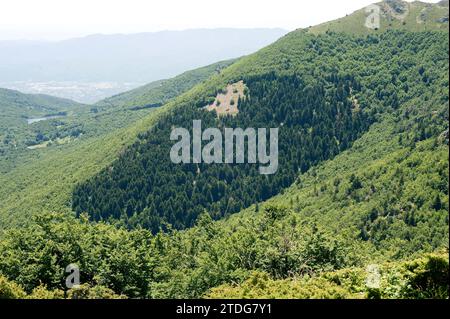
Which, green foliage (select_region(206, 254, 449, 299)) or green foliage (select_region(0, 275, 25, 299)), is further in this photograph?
green foliage (select_region(0, 275, 25, 299))

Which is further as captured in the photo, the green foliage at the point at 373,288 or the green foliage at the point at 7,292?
the green foliage at the point at 7,292

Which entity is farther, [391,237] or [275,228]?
[391,237]

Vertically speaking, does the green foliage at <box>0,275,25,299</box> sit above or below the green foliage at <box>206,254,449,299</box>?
below

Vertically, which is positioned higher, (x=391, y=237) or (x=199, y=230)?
(x=199, y=230)

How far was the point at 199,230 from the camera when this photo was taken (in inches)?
3487

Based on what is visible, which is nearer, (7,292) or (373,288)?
(373,288)

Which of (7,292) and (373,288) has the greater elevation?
(373,288)

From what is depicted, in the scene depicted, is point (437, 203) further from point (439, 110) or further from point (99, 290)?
point (99, 290)

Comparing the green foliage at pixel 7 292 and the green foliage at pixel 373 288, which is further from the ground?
the green foliage at pixel 373 288
